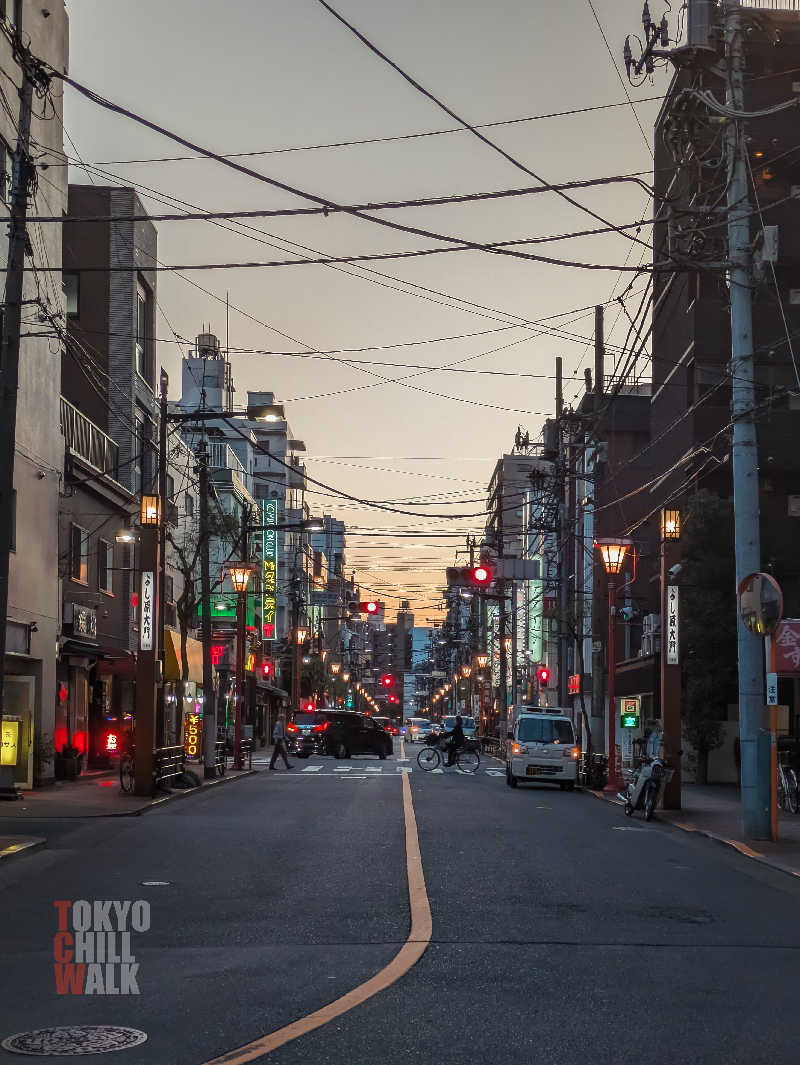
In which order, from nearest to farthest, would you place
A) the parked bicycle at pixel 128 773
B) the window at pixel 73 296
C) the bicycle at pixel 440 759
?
the parked bicycle at pixel 128 773
the window at pixel 73 296
the bicycle at pixel 440 759

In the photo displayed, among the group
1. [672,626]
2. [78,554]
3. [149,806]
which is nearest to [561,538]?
[78,554]

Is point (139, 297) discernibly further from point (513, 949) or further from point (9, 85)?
point (513, 949)

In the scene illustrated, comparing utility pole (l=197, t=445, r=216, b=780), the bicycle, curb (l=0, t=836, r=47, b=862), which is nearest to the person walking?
the bicycle

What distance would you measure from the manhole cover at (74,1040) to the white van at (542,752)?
28.6m

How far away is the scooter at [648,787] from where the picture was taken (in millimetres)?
24953

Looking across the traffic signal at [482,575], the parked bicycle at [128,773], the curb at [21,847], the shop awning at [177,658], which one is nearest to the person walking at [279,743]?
the shop awning at [177,658]

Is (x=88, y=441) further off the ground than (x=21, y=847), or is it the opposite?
(x=88, y=441)

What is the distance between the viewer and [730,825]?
2353 centimetres

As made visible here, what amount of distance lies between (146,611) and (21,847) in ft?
40.1

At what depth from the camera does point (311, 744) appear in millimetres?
59500

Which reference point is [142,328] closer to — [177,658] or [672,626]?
[177,658]

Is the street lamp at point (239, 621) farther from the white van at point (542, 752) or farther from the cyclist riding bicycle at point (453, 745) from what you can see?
the white van at point (542, 752)

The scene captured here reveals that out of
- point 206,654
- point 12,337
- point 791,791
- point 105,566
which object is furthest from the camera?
point 105,566

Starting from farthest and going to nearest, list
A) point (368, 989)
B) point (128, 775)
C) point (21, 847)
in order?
point (128, 775)
point (21, 847)
point (368, 989)
